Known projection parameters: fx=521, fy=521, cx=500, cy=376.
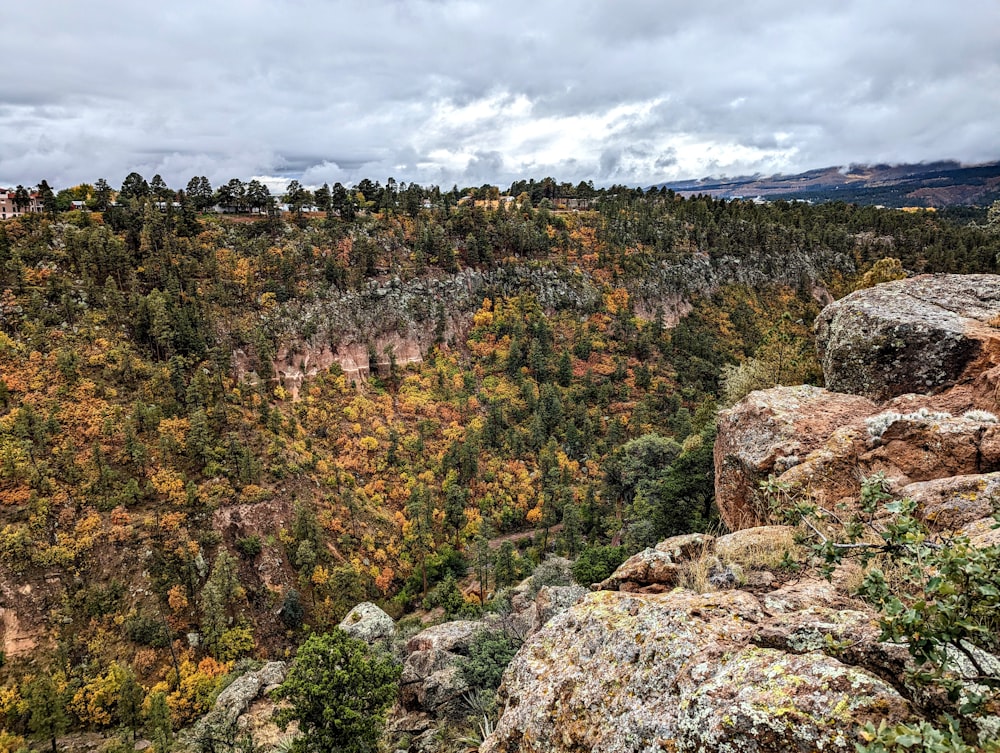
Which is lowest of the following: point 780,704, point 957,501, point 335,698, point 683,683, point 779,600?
point 335,698

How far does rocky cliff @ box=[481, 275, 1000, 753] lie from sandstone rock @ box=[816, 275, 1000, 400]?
0.05 metres

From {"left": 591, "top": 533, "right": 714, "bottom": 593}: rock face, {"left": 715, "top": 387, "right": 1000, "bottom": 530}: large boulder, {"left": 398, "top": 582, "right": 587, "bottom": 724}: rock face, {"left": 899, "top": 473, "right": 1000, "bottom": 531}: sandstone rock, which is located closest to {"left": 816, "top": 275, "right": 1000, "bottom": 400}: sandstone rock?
{"left": 715, "top": 387, "right": 1000, "bottom": 530}: large boulder

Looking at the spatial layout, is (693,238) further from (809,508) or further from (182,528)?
(809,508)

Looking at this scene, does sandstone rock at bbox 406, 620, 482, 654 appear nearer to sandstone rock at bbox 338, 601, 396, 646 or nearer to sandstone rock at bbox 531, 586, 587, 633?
sandstone rock at bbox 531, 586, 587, 633

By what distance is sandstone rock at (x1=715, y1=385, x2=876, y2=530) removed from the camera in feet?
42.0

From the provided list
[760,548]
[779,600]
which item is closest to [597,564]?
[760,548]

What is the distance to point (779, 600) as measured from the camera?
7082 mm

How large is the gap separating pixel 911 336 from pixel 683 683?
42.4ft

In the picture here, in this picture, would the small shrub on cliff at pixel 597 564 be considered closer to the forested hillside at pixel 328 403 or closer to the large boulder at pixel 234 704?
the forested hillside at pixel 328 403

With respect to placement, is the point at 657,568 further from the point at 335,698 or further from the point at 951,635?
the point at 335,698

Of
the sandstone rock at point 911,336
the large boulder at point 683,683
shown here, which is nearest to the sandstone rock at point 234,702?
the large boulder at point 683,683

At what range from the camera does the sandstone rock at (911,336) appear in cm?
1334

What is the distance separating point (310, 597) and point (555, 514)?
29696 mm

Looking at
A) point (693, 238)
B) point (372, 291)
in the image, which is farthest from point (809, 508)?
point (693, 238)
